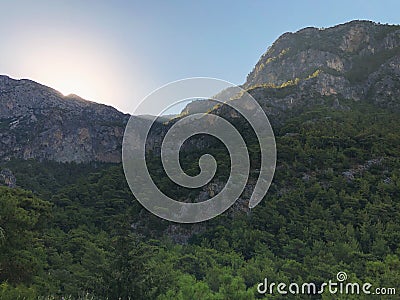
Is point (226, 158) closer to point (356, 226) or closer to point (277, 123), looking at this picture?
point (356, 226)

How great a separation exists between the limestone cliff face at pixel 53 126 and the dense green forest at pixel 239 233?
69.9 feet

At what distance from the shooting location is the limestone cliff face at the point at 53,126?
245 ft

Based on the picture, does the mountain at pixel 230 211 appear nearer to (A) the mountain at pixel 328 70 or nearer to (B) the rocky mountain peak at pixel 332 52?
(A) the mountain at pixel 328 70

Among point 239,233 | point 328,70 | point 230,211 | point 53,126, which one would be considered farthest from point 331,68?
point 239,233

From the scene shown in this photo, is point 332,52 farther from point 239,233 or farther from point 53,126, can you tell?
point 239,233

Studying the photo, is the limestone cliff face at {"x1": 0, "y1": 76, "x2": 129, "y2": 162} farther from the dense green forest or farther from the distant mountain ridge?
the dense green forest

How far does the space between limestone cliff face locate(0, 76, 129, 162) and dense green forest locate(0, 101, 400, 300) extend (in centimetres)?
2131

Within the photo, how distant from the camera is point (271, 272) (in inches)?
741

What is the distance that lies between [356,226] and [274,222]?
5842mm

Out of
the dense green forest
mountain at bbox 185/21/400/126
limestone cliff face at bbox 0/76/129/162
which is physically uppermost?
mountain at bbox 185/21/400/126

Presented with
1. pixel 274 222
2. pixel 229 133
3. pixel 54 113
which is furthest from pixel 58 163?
pixel 274 222

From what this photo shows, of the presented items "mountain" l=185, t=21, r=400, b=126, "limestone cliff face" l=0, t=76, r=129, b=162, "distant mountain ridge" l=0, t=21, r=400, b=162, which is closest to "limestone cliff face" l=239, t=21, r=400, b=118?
"mountain" l=185, t=21, r=400, b=126

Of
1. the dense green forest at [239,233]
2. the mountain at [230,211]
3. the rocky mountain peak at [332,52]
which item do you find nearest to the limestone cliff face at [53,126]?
the mountain at [230,211]

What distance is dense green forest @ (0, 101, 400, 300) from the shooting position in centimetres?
1456
